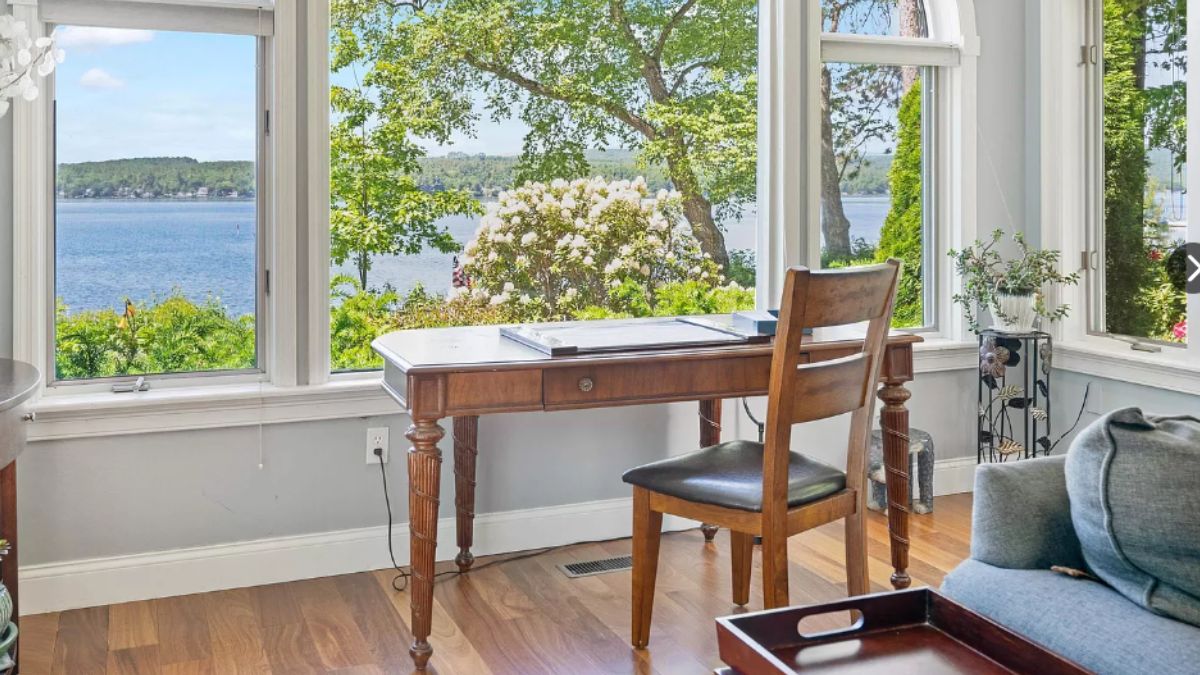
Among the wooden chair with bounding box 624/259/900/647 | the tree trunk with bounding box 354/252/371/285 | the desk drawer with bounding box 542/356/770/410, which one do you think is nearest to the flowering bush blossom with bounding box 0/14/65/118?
the tree trunk with bounding box 354/252/371/285

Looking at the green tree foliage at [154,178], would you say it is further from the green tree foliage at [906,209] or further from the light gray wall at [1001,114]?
the light gray wall at [1001,114]

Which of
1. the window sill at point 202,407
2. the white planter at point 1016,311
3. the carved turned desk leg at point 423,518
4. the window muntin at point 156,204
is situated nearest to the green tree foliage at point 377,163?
the window muntin at point 156,204

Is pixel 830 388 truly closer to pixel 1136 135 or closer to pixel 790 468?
pixel 790 468

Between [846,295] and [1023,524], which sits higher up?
[846,295]

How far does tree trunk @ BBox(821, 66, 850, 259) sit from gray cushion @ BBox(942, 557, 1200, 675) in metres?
2.62

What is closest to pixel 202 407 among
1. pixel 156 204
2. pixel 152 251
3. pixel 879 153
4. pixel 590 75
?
pixel 152 251

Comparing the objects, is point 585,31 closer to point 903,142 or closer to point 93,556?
point 903,142

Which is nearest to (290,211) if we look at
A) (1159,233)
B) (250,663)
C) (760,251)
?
(250,663)

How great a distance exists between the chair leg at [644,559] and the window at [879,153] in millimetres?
1721

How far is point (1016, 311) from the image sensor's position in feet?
13.4

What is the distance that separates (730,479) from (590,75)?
1.77 m

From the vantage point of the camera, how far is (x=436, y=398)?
8.71ft

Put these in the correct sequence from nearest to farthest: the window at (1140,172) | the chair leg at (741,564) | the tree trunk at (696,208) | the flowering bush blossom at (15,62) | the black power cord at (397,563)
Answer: the flowering bush blossom at (15,62)
the chair leg at (741,564)
the black power cord at (397,563)
the window at (1140,172)
the tree trunk at (696,208)

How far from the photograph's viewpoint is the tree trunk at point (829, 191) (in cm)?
423
